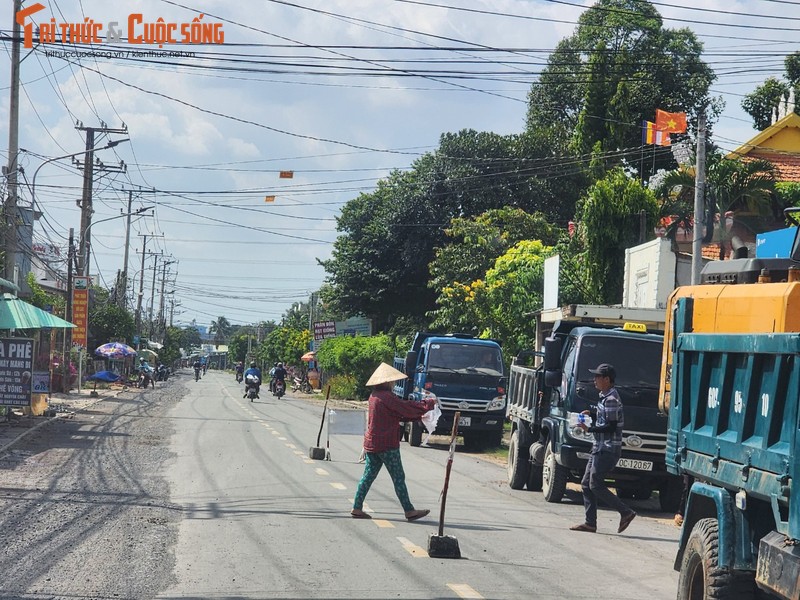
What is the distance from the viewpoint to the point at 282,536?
1059 centimetres

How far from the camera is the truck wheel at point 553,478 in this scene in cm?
1461

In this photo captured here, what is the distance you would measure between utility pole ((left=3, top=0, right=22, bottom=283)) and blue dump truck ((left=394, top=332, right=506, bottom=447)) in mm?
11043

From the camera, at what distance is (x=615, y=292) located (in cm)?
2994

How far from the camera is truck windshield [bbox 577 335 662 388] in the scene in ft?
47.5

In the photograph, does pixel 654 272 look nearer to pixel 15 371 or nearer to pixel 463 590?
pixel 15 371

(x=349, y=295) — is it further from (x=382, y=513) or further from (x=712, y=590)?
(x=712, y=590)

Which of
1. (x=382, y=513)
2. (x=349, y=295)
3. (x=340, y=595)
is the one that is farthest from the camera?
(x=349, y=295)

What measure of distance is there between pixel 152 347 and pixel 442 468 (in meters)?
87.8

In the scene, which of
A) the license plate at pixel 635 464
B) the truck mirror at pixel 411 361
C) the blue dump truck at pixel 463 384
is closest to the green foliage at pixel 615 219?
the blue dump truck at pixel 463 384

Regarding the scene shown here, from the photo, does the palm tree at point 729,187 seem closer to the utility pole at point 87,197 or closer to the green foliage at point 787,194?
the green foliage at point 787,194

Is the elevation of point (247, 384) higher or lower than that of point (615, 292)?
lower

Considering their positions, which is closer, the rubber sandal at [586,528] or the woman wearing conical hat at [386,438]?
the rubber sandal at [586,528]

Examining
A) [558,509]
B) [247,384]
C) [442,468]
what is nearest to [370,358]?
[247,384]

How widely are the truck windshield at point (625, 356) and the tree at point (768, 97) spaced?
4350 cm
